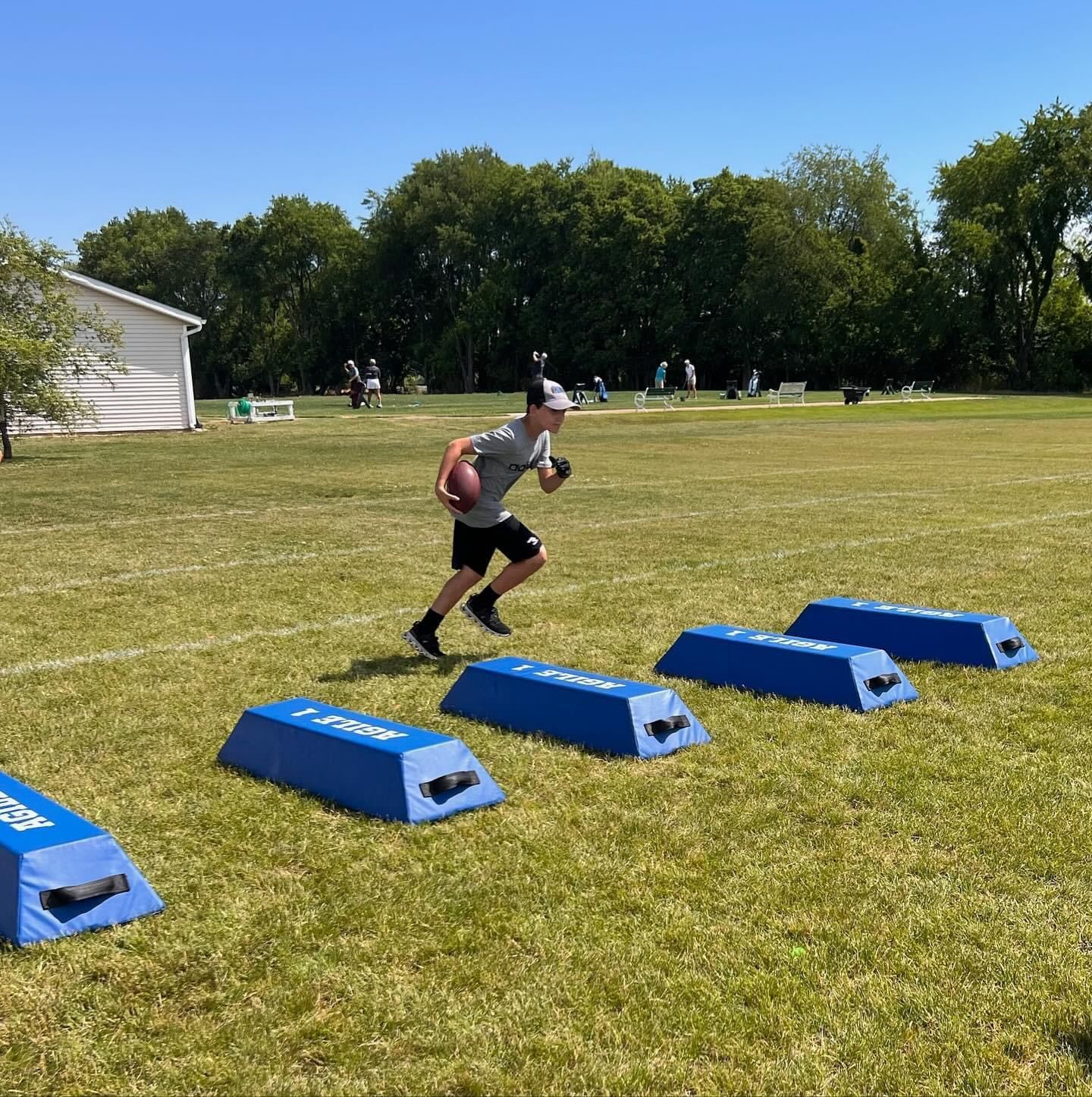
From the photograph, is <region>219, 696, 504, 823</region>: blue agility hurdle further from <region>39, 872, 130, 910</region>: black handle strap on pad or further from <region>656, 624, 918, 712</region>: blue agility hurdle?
<region>656, 624, 918, 712</region>: blue agility hurdle

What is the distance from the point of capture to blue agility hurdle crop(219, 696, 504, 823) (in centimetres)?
439

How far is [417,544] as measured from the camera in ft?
38.2

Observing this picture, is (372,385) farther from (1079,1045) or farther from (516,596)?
(1079,1045)

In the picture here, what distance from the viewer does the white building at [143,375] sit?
31.8 m

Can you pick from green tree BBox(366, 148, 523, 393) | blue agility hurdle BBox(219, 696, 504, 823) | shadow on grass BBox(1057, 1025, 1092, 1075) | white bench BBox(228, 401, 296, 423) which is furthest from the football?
green tree BBox(366, 148, 523, 393)

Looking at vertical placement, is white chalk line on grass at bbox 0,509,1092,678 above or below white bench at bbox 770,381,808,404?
below

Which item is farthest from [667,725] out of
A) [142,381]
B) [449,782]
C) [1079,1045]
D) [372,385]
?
[372,385]

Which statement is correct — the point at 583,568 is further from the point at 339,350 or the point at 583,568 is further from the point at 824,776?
the point at 339,350

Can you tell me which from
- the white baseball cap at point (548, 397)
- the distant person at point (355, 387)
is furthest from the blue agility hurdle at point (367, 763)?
the distant person at point (355, 387)

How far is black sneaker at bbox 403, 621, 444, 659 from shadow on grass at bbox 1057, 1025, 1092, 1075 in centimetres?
460

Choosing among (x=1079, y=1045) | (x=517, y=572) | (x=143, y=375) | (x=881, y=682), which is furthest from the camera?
(x=143, y=375)

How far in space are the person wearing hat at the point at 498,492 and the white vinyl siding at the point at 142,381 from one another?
27.2 metres

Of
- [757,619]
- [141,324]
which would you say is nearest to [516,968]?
[757,619]

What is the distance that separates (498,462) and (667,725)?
2336 mm
